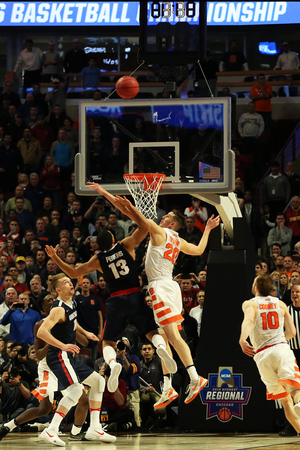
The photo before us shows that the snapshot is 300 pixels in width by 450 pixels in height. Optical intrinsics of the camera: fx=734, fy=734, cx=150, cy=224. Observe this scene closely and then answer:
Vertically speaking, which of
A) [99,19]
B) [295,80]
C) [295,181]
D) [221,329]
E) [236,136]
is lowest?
[221,329]

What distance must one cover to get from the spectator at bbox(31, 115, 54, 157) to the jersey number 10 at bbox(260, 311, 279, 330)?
1033 cm

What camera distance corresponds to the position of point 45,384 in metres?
9.45

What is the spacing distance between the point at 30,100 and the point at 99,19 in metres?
4.66

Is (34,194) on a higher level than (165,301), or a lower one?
higher

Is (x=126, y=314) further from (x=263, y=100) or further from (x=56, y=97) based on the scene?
(x=56, y=97)

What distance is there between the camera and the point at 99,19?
21516 mm

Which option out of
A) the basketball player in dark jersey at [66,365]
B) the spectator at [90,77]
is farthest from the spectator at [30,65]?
the basketball player in dark jersey at [66,365]

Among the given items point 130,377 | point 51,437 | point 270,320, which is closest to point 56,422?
point 51,437

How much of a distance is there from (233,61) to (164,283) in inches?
525

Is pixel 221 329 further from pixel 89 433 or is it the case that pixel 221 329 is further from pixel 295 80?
pixel 295 80

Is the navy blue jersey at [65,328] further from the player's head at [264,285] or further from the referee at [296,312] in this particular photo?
the referee at [296,312]

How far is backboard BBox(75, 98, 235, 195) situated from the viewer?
909cm

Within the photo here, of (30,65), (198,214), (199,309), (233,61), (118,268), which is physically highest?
(233,61)

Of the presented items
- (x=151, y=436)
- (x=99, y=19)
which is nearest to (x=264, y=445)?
(x=151, y=436)
